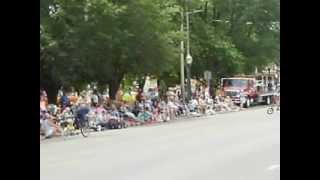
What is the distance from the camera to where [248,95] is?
2089 centimetres

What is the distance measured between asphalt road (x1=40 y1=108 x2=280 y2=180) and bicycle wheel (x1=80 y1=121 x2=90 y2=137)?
149 millimetres

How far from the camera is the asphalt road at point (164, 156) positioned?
16.9 ft

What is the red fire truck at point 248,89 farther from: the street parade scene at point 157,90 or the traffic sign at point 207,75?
the traffic sign at point 207,75

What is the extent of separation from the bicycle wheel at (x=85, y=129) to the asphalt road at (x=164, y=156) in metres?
0.15

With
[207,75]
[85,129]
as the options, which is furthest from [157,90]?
[85,129]

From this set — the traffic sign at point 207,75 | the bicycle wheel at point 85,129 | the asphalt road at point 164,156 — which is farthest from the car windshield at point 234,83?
the bicycle wheel at point 85,129

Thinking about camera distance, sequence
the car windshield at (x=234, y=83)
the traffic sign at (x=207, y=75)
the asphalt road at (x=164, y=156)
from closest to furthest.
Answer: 1. the asphalt road at (x=164, y=156)
2. the traffic sign at (x=207, y=75)
3. the car windshield at (x=234, y=83)

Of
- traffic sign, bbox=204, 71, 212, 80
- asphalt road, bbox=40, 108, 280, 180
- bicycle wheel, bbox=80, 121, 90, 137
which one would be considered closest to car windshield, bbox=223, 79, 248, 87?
traffic sign, bbox=204, 71, 212, 80

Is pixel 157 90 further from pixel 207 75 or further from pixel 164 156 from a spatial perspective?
pixel 164 156

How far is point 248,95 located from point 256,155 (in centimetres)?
1426

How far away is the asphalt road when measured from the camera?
516 centimetres

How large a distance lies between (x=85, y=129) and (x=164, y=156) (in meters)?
3.77
